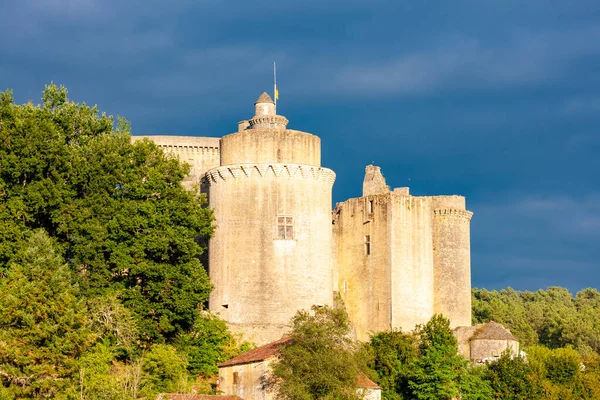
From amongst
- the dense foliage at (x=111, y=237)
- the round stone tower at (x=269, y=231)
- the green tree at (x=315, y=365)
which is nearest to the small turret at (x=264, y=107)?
the round stone tower at (x=269, y=231)

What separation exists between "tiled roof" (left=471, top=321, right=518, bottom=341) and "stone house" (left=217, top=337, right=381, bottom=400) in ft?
37.7

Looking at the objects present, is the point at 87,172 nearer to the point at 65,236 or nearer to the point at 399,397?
the point at 65,236

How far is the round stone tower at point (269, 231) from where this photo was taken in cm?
6238

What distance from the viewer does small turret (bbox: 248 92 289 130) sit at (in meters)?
68.9

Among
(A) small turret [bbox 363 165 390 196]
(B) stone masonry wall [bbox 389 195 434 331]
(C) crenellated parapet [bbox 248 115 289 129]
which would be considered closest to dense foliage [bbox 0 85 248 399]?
(C) crenellated parapet [bbox 248 115 289 129]

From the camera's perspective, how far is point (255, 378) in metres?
54.9

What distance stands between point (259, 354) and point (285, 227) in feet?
29.9

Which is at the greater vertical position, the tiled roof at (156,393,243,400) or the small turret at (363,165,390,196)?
the small turret at (363,165,390,196)

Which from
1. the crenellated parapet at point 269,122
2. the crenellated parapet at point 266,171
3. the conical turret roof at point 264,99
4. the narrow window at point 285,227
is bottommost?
the narrow window at point 285,227

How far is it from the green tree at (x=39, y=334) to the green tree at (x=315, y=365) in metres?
8.00

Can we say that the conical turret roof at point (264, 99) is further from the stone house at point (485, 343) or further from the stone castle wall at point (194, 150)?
the stone house at point (485, 343)

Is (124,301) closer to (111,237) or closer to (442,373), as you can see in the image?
(111,237)

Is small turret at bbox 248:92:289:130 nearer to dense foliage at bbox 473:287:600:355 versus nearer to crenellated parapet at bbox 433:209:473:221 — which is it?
crenellated parapet at bbox 433:209:473:221

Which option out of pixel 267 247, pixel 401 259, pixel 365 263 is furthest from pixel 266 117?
pixel 401 259
